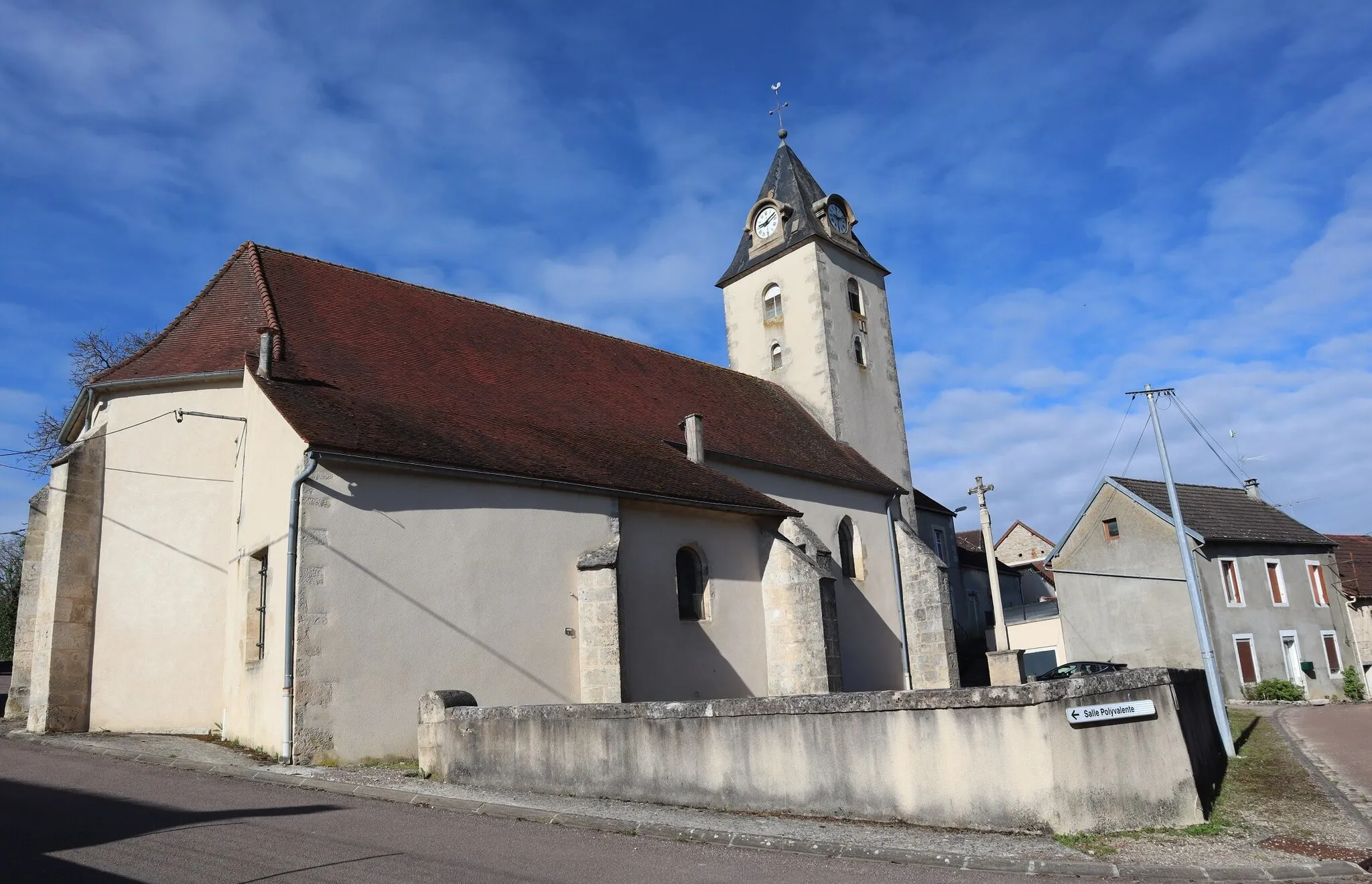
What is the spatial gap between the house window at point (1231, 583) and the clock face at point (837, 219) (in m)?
13.5

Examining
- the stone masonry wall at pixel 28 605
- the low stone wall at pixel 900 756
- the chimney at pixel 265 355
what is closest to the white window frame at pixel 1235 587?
the low stone wall at pixel 900 756

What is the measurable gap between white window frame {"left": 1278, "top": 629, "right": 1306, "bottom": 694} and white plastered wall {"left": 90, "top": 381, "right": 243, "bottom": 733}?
2532 cm

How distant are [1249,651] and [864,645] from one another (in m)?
11.5

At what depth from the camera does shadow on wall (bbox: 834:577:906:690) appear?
66.3 ft

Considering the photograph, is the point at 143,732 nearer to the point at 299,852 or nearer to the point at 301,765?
the point at 301,765

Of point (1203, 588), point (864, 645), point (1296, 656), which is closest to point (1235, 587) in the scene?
point (1203, 588)

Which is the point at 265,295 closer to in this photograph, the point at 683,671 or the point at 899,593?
the point at 683,671

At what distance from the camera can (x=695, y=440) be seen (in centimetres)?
1834

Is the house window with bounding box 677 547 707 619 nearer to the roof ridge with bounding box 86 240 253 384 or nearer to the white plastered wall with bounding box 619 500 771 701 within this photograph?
the white plastered wall with bounding box 619 500 771 701

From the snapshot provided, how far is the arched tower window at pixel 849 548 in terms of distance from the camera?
70.4 ft

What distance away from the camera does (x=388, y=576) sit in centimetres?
1228

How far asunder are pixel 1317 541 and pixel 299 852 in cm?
2968

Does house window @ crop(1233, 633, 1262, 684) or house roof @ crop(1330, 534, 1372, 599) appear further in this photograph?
house roof @ crop(1330, 534, 1372, 599)

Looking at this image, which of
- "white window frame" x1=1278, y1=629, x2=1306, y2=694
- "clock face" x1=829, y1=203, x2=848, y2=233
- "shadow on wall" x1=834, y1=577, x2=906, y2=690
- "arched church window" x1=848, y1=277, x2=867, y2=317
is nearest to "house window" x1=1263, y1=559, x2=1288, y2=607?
"white window frame" x1=1278, y1=629, x2=1306, y2=694
